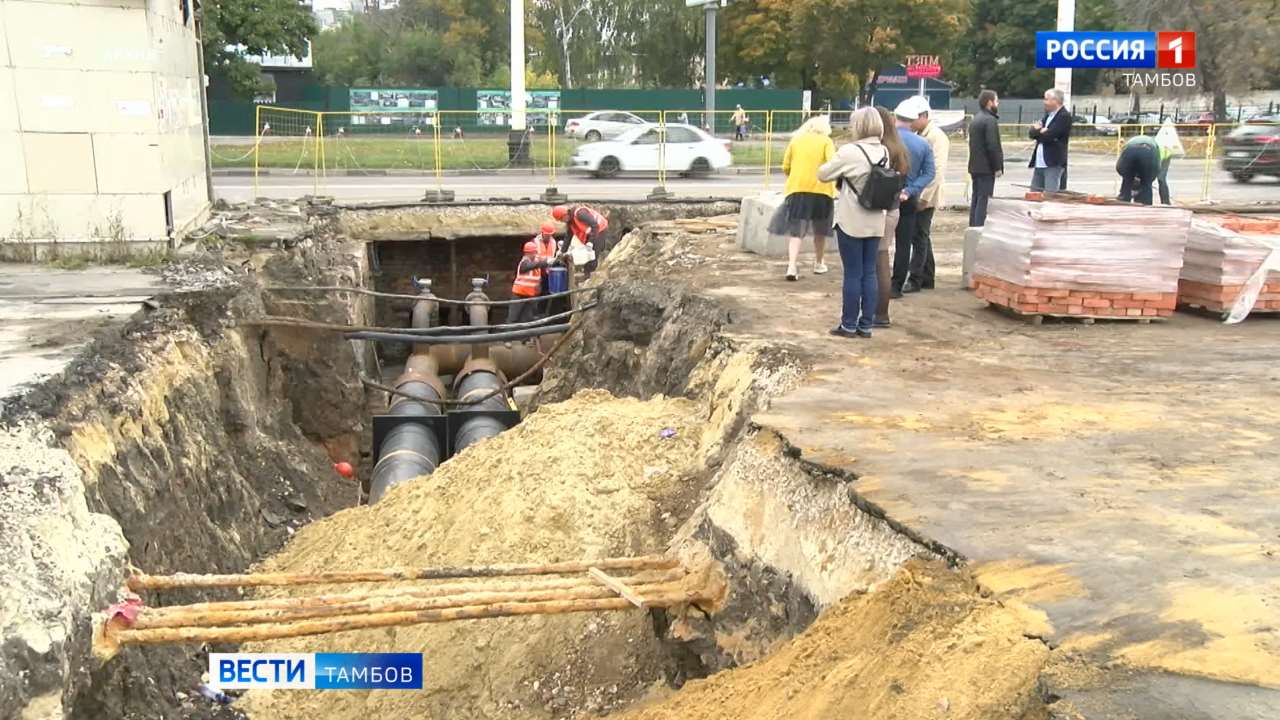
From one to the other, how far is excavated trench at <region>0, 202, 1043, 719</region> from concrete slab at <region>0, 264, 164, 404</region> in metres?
0.22

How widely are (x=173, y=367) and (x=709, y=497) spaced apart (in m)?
4.50

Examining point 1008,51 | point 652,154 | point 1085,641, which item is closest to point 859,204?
point 1085,641

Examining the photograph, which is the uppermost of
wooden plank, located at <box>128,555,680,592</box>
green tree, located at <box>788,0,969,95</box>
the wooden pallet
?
green tree, located at <box>788,0,969,95</box>

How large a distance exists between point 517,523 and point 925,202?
16.2 ft

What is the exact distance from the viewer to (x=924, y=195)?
9422 millimetres

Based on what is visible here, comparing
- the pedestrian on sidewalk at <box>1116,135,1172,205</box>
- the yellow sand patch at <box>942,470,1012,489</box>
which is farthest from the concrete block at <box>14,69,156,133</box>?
the pedestrian on sidewalk at <box>1116,135,1172,205</box>

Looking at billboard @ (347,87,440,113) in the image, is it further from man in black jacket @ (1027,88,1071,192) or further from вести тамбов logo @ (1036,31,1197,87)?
man in black jacket @ (1027,88,1071,192)

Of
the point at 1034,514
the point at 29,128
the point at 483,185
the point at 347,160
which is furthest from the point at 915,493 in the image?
the point at 347,160

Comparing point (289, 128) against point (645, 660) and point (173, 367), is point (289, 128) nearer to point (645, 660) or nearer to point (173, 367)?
point (173, 367)

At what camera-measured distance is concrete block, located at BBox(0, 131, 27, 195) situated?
10.4 metres

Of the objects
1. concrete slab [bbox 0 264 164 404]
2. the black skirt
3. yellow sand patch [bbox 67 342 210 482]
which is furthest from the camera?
the black skirt

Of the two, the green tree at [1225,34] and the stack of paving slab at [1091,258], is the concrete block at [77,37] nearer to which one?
the stack of paving slab at [1091,258]

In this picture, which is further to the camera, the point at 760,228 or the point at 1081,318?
the point at 760,228

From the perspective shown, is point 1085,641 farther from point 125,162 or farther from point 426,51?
point 426,51
